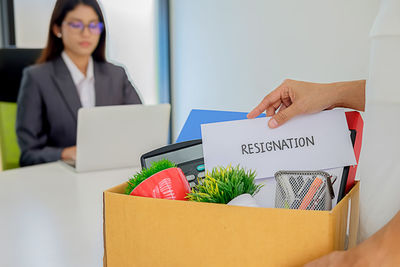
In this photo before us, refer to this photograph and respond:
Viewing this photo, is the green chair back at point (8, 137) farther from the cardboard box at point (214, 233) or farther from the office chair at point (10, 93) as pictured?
the cardboard box at point (214, 233)

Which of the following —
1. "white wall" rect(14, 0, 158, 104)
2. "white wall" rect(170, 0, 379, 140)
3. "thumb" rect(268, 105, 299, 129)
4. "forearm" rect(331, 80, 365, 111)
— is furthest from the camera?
"white wall" rect(14, 0, 158, 104)

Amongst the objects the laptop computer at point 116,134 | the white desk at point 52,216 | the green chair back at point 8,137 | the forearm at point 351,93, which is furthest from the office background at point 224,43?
the forearm at point 351,93

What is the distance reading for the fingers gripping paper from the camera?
0.61 meters

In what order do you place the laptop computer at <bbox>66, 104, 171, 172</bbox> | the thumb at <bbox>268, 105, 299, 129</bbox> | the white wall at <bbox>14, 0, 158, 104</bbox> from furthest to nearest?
the white wall at <bbox>14, 0, 158, 104</bbox>, the laptop computer at <bbox>66, 104, 171, 172</bbox>, the thumb at <bbox>268, 105, 299, 129</bbox>

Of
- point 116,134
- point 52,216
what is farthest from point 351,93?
point 116,134

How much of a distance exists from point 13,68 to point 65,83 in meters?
0.32

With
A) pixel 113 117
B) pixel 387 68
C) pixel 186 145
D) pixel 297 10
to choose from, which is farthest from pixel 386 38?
pixel 297 10

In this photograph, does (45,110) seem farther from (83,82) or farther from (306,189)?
(306,189)

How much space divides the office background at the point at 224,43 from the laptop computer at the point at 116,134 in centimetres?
168

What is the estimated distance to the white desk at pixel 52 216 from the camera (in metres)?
0.83

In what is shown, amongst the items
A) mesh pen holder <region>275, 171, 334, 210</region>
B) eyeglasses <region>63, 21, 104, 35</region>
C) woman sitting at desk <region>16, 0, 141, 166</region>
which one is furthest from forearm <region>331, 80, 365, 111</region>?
eyeglasses <region>63, 21, 104, 35</region>

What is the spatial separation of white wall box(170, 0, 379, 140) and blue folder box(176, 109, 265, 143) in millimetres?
2189

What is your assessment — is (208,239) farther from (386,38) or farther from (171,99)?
(171,99)

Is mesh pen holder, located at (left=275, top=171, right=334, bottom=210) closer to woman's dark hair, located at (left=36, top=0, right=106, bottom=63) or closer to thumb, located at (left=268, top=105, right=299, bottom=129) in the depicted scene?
thumb, located at (left=268, top=105, right=299, bottom=129)
